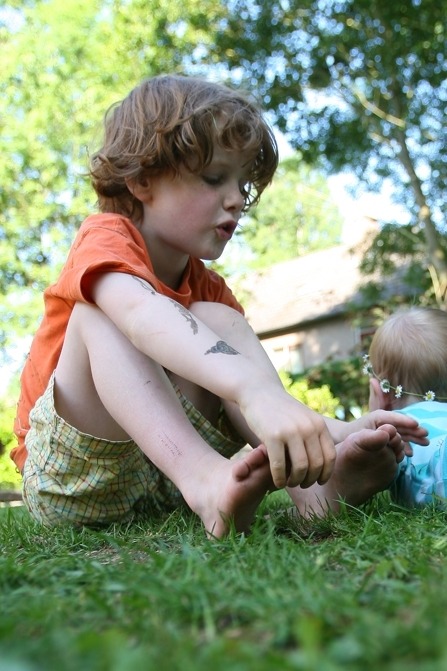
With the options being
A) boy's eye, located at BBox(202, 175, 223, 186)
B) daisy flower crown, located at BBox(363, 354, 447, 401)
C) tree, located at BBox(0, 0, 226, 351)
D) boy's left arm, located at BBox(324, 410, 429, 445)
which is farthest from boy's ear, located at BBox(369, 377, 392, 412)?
tree, located at BBox(0, 0, 226, 351)

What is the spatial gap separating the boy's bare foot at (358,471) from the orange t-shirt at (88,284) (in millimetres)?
663

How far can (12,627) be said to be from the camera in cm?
88

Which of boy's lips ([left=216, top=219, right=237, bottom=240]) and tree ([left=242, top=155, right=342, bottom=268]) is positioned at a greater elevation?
tree ([left=242, top=155, right=342, bottom=268])

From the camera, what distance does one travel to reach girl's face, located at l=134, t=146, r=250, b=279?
2.34 meters

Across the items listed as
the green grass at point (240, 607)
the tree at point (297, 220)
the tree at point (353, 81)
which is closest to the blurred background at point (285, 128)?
the tree at point (353, 81)

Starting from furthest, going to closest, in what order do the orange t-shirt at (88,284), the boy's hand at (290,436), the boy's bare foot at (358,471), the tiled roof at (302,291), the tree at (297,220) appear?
the tree at (297,220) → the tiled roof at (302,291) → the orange t-shirt at (88,284) → the boy's bare foot at (358,471) → the boy's hand at (290,436)

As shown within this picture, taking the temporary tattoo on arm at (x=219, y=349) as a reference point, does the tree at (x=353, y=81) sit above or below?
above

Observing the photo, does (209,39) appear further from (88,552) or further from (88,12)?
(88,552)

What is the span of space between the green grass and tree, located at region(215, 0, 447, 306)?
31.6 feet

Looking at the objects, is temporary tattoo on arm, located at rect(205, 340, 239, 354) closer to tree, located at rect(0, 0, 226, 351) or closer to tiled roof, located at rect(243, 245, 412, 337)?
tree, located at rect(0, 0, 226, 351)

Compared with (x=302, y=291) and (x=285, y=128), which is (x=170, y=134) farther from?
(x=302, y=291)

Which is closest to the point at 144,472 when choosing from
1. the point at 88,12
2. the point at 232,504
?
the point at 232,504

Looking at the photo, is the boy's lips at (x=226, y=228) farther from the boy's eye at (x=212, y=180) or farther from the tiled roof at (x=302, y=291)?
the tiled roof at (x=302, y=291)

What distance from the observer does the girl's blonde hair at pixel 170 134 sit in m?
2.43
